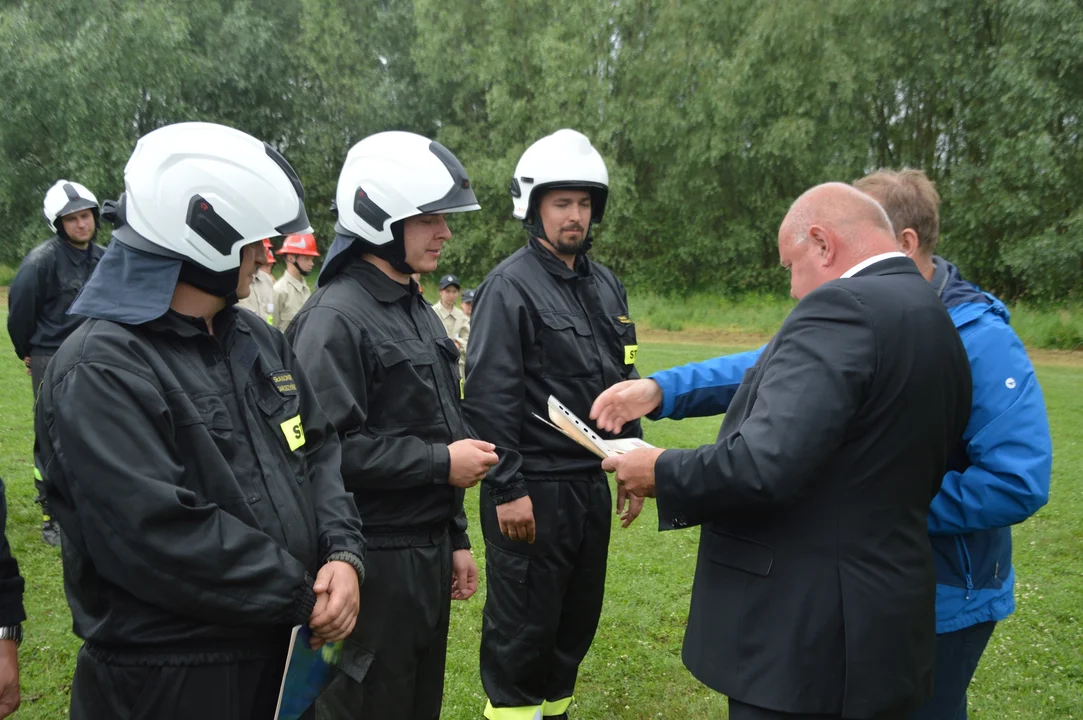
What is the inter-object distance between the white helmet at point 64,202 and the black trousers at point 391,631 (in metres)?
4.67

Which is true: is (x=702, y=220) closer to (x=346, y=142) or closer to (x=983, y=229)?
(x=983, y=229)

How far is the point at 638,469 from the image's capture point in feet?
8.63

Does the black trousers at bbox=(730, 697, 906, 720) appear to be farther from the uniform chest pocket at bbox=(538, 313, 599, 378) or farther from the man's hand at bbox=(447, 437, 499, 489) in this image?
the uniform chest pocket at bbox=(538, 313, 599, 378)

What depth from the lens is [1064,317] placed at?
1986 cm

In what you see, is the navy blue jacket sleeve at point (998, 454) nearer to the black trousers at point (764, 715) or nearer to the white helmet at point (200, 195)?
the black trousers at point (764, 715)

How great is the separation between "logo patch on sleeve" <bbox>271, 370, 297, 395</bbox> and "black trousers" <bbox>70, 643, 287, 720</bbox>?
69 cm

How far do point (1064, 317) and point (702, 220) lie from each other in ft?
36.7

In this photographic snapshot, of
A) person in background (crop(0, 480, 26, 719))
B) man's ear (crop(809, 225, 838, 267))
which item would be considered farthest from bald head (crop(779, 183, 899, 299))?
person in background (crop(0, 480, 26, 719))

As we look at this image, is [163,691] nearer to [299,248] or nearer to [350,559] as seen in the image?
[350,559]

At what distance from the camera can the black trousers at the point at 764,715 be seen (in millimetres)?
2340

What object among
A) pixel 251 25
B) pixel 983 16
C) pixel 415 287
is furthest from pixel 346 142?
pixel 415 287

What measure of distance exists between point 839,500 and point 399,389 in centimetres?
152

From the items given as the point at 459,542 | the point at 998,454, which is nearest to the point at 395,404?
the point at 459,542

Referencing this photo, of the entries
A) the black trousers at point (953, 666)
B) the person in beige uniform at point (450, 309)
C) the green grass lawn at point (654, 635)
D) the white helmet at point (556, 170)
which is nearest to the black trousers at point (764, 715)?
the black trousers at point (953, 666)
